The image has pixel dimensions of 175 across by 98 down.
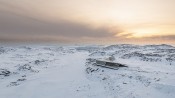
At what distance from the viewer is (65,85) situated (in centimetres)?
2880

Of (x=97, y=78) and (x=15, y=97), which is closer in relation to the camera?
(x=15, y=97)

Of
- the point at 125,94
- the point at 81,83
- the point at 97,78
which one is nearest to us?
the point at 125,94

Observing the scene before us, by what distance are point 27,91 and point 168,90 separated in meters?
18.8

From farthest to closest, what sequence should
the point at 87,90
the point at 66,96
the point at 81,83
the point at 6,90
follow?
the point at 81,83
the point at 6,90
the point at 87,90
the point at 66,96


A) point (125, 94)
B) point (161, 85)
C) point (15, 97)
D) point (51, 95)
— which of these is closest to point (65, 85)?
point (51, 95)

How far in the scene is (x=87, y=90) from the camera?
2523 cm

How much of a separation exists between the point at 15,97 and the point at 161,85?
61.7 feet

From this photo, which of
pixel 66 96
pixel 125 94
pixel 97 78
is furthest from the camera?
pixel 97 78

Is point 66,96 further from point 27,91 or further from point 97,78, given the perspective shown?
point 97,78

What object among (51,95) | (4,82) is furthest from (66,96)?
(4,82)

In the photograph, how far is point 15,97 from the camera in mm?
24016

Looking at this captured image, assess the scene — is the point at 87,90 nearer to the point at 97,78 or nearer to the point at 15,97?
the point at 97,78

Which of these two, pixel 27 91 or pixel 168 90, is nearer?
pixel 168 90

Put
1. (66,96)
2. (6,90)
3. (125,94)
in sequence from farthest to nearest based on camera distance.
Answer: (6,90), (66,96), (125,94)
